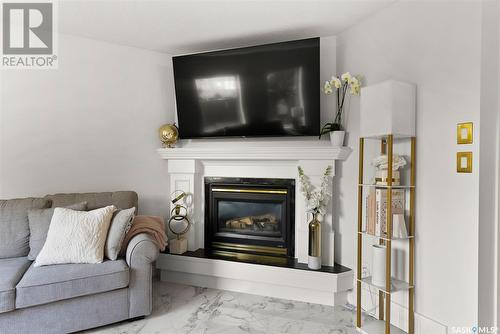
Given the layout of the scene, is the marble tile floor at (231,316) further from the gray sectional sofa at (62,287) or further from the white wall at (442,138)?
the white wall at (442,138)

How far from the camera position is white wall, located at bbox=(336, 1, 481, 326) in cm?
184

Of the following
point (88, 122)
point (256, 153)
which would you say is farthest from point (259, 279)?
point (88, 122)

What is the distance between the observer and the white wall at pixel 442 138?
1.84 meters

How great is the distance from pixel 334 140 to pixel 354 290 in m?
1.30

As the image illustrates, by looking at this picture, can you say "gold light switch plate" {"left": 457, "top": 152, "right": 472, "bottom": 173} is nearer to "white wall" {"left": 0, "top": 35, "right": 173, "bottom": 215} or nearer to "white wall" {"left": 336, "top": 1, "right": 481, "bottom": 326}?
"white wall" {"left": 336, "top": 1, "right": 481, "bottom": 326}

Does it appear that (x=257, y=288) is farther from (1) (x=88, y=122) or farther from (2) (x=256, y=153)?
(1) (x=88, y=122)

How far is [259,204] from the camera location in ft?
10.5

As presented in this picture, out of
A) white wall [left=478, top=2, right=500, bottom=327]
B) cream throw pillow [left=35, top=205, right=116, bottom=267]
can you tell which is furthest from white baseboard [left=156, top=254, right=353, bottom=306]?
white wall [left=478, top=2, right=500, bottom=327]

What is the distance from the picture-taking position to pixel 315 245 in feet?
8.96

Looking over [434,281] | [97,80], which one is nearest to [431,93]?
[434,281]

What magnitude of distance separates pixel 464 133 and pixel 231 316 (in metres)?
2.07

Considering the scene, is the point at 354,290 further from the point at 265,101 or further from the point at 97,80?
the point at 97,80

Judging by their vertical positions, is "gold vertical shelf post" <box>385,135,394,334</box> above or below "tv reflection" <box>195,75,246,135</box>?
below

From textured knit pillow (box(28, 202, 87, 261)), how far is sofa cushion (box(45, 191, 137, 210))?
217 millimetres
